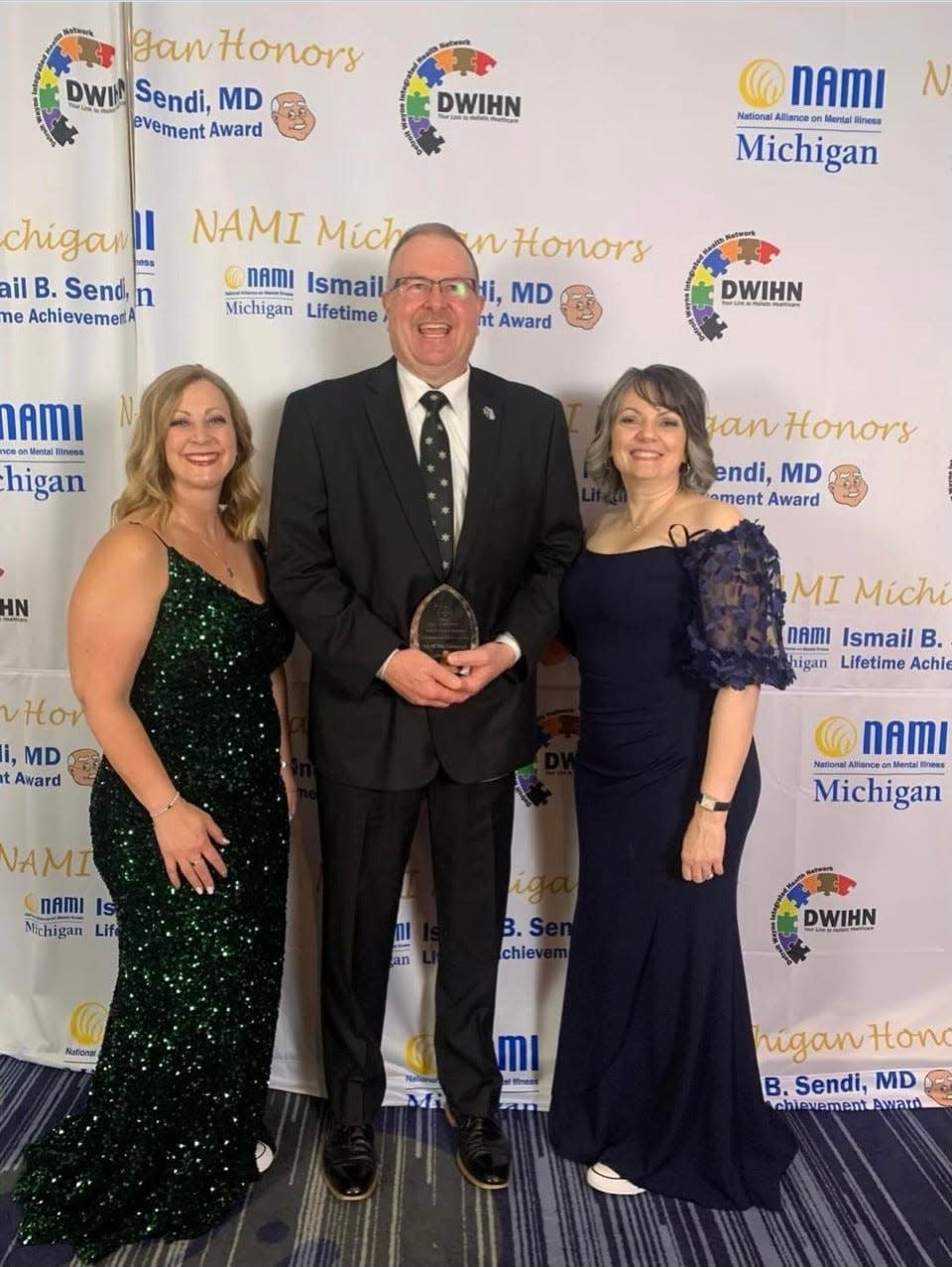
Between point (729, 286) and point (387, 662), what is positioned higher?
point (729, 286)

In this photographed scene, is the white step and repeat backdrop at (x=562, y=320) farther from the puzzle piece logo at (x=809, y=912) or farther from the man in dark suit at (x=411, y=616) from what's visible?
the man in dark suit at (x=411, y=616)

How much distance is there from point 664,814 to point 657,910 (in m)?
0.20

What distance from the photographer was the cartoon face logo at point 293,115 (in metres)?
2.07

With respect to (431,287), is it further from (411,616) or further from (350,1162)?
(350,1162)

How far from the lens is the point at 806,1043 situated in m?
Result: 2.37

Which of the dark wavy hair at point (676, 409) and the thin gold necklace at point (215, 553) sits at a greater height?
the dark wavy hair at point (676, 409)

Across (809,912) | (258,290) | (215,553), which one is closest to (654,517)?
(215,553)

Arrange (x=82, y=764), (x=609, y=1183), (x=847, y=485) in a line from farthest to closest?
(x=82, y=764) → (x=847, y=485) → (x=609, y=1183)

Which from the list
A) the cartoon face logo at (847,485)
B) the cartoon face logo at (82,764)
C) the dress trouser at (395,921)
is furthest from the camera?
the cartoon face logo at (82,764)

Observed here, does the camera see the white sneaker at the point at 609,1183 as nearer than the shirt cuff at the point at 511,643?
No

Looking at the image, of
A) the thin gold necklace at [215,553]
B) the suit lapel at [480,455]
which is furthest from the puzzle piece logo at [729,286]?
the thin gold necklace at [215,553]

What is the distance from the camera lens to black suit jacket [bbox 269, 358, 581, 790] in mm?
1754

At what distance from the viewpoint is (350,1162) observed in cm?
190

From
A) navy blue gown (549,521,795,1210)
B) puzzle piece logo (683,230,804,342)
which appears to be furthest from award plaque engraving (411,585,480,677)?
puzzle piece logo (683,230,804,342)
